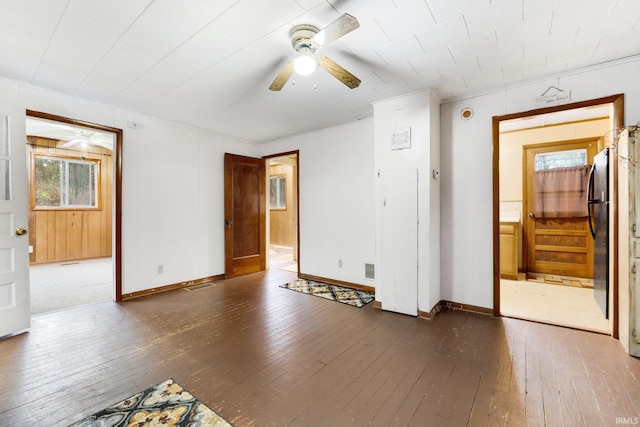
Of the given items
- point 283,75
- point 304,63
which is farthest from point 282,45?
point 304,63

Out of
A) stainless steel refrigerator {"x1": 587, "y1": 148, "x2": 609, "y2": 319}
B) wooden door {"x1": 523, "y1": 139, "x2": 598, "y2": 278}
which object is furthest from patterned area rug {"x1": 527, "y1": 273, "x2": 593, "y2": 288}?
stainless steel refrigerator {"x1": 587, "y1": 148, "x2": 609, "y2": 319}

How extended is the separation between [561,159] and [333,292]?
4.37 m

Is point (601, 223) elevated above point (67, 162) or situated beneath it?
situated beneath

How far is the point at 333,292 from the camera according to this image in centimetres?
406

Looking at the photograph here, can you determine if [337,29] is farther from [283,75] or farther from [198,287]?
[198,287]

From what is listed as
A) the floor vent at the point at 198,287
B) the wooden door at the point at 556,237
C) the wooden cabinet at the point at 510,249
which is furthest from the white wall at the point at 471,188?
the floor vent at the point at 198,287

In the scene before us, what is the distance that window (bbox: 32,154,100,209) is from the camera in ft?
20.2

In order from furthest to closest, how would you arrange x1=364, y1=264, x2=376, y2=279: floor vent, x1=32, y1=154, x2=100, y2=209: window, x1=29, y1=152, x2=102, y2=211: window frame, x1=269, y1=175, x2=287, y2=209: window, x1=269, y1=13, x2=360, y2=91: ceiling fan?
x1=269, y1=175, x2=287, y2=209: window → x1=32, y1=154, x2=100, y2=209: window → x1=29, y1=152, x2=102, y2=211: window frame → x1=364, y1=264, x2=376, y2=279: floor vent → x1=269, y1=13, x2=360, y2=91: ceiling fan

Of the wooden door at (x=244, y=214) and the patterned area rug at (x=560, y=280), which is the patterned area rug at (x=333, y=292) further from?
the patterned area rug at (x=560, y=280)

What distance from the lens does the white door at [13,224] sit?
2648mm

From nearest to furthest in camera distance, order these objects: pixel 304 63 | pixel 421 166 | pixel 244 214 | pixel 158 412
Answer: pixel 158 412
pixel 304 63
pixel 421 166
pixel 244 214

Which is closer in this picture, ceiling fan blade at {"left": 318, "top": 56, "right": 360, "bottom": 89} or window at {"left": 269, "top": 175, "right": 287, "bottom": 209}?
ceiling fan blade at {"left": 318, "top": 56, "right": 360, "bottom": 89}

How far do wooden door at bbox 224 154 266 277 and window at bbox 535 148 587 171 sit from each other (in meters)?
4.97

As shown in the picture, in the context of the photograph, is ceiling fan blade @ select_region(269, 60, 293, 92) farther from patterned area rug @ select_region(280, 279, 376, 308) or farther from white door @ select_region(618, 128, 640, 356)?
white door @ select_region(618, 128, 640, 356)
